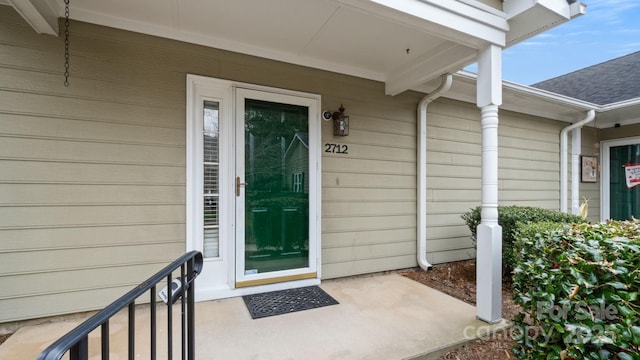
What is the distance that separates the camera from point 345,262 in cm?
347

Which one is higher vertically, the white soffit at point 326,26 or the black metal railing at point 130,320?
the white soffit at point 326,26

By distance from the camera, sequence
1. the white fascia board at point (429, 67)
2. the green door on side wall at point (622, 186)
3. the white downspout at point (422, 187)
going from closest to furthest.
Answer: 1. the white fascia board at point (429, 67)
2. the white downspout at point (422, 187)
3. the green door on side wall at point (622, 186)

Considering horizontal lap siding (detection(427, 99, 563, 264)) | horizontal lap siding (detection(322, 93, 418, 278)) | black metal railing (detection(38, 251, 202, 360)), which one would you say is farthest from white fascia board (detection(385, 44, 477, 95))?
black metal railing (detection(38, 251, 202, 360))

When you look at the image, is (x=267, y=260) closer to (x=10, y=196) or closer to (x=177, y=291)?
(x=177, y=291)

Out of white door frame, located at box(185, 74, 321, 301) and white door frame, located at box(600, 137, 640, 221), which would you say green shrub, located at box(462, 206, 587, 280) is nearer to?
white door frame, located at box(185, 74, 321, 301)

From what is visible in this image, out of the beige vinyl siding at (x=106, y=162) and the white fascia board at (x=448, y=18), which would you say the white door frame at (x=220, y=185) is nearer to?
the beige vinyl siding at (x=106, y=162)

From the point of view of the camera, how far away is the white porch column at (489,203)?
96.4 inches

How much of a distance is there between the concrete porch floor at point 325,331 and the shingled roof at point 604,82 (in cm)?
554

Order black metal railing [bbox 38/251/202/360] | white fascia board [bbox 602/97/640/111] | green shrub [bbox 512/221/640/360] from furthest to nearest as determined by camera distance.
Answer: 1. white fascia board [bbox 602/97/640/111]
2. green shrub [bbox 512/221/640/360]
3. black metal railing [bbox 38/251/202/360]

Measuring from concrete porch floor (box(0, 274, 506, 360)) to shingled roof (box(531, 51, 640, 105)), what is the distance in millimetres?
5541

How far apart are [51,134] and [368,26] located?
113 inches

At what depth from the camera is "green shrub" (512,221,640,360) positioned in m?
1.34

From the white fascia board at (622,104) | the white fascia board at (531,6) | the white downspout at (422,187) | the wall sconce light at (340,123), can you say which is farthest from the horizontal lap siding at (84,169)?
the white fascia board at (622,104)

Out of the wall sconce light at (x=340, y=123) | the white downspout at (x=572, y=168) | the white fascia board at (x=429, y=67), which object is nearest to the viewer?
the white fascia board at (x=429, y=67)
